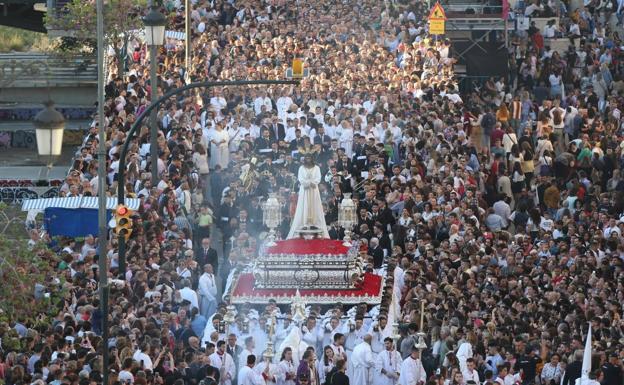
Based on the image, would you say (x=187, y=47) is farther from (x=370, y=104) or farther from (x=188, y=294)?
(x=188, y=294)

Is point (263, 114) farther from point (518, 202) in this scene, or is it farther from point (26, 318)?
point (26, 318)

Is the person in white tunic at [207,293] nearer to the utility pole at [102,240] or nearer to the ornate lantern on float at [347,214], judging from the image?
the ornate lantern on float at [347,214]

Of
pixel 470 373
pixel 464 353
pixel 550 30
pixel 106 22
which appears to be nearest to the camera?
pixel 470 373

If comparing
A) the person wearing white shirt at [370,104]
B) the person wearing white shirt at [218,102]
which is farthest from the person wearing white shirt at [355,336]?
the person wearing white shirt at [218,102]

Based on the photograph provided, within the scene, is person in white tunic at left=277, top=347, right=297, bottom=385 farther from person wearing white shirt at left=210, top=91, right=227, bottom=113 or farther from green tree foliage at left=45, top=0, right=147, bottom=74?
green tree foliage at left=45, top=0, right=147, bottom=74

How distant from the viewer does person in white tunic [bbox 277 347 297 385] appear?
1410 inches

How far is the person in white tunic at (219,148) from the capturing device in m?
47.8

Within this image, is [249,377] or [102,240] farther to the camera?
[249,377]

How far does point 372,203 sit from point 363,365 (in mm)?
8408

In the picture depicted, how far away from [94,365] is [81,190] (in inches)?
454

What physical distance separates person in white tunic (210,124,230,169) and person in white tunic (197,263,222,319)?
738 centimetres

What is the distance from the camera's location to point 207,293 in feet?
132

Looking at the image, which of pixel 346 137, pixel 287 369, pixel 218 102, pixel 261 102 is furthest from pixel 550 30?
pixel 287 369

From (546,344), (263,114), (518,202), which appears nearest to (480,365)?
(546,344)
